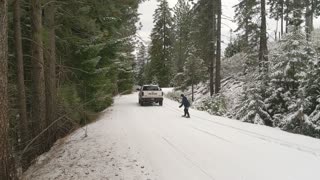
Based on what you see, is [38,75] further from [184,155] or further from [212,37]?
[212,37]

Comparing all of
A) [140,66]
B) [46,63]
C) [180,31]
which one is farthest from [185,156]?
[140,66]

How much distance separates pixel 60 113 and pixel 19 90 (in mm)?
3391

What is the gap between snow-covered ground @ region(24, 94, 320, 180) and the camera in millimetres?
8703

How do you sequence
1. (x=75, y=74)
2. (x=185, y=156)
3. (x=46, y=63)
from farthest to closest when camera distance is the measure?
1. (x=75, y=74)
2. (x=46, y=63)
3. (x=185, y=156)

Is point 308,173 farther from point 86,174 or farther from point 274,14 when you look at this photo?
point 274,14

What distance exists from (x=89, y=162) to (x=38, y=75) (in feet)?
12.3

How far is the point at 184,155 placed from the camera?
34.7ft

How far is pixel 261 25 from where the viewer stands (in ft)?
76.4

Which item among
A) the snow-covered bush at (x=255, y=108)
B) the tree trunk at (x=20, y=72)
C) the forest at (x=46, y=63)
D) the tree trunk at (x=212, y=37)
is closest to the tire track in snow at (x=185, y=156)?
the forest at (x=46, y=63)

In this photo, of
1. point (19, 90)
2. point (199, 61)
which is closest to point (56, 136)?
point (19, 90)

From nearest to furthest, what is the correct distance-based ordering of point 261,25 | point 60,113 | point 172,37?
1. point 60,113
2. point 261,25
3. point 172,37

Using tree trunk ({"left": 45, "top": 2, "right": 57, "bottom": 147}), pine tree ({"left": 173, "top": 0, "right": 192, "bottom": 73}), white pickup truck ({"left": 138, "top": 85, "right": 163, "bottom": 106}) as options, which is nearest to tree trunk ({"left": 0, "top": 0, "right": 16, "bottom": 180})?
tree trunk ({"left": 45, "top": 2, "right": 57, "bottom": 147})

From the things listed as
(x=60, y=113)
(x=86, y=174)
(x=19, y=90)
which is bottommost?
(x=86, y=174)

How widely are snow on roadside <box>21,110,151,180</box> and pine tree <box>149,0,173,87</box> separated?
52754 millimetres
